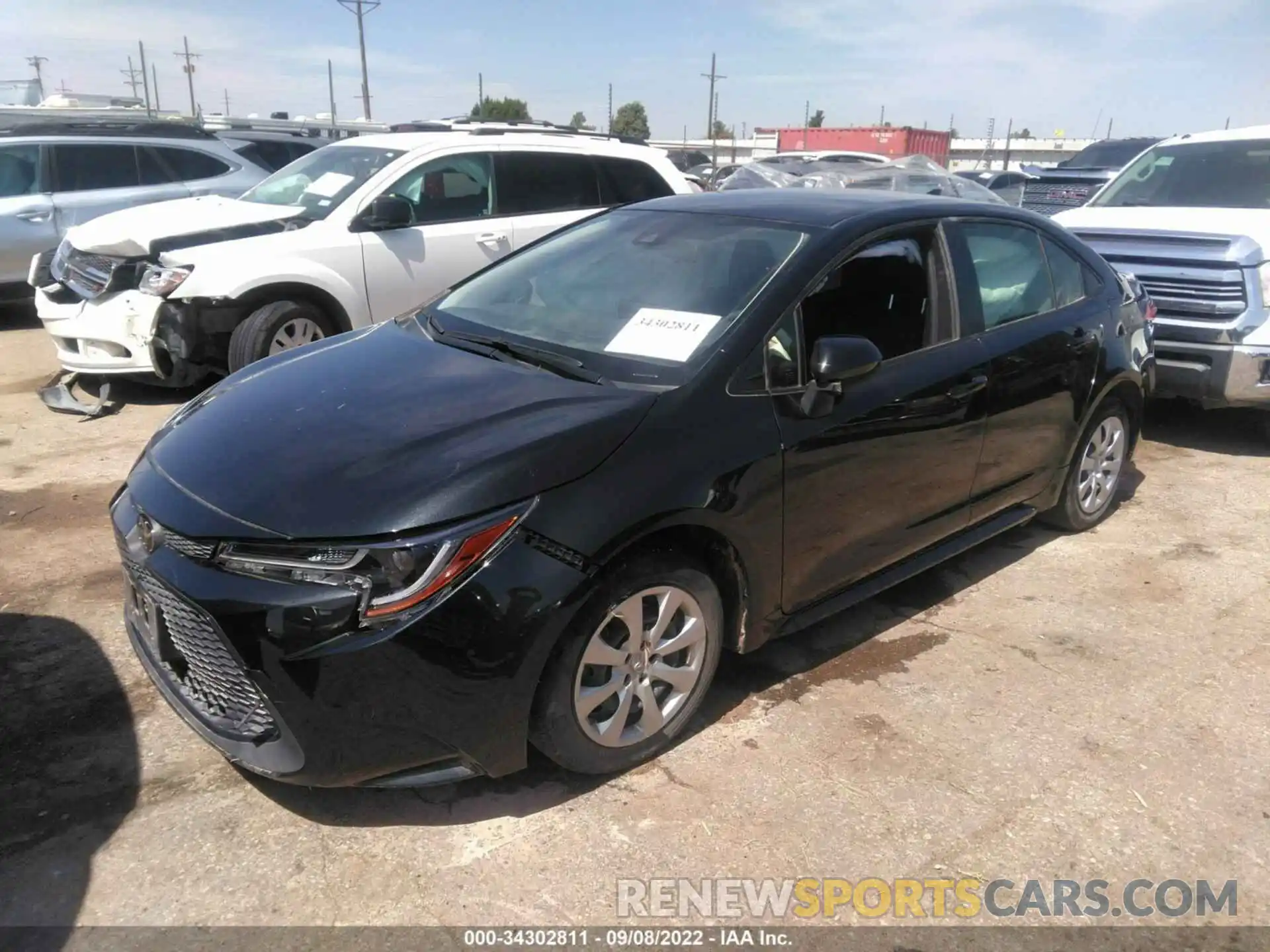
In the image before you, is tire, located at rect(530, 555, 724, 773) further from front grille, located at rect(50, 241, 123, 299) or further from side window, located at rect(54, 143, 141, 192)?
side window, located at rect(54, 143, 141, 192)

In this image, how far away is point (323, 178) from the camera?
23.0 feet

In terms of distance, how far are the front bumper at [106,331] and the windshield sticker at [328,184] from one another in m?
1.38

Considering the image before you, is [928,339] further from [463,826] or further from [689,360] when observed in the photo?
[463,826]

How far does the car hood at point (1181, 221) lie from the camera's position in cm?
619

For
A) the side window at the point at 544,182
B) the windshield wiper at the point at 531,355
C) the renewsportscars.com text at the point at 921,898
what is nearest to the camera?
the renewsportscars.com text at the point at 921,898

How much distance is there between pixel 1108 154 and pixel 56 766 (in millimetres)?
17368

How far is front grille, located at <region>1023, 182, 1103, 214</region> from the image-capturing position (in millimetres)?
13117

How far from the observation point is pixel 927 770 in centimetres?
301

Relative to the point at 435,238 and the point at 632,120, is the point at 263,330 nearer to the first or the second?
the point at 435,238

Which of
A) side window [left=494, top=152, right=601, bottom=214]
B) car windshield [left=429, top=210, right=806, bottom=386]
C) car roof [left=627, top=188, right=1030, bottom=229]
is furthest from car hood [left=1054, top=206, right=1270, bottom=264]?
car windshield [left=429, top=210, right=806, bottom=386]

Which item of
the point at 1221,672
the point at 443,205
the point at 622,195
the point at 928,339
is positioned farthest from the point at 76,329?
the point at 1221,672

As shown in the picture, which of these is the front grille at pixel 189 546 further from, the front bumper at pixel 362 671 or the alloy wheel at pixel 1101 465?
the alloy wheel at pixel 1101 465

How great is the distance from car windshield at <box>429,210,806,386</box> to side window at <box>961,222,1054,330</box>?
96cm

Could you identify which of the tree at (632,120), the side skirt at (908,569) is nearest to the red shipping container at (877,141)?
the tree at (632,120)
